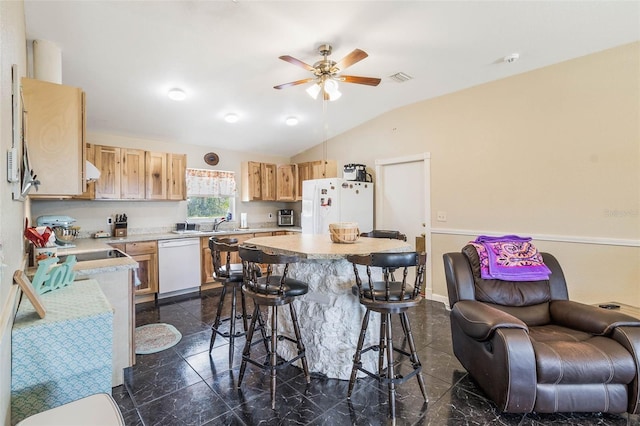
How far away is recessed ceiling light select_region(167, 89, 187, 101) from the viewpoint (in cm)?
343

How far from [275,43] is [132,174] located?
2.83 metres

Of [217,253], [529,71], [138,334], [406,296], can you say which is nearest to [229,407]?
[217,253]

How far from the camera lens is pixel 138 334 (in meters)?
3.06

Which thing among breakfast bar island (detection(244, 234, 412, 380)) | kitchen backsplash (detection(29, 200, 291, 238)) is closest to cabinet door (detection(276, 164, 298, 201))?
kitchen backsplash (detection(29, 200, 291, 238))

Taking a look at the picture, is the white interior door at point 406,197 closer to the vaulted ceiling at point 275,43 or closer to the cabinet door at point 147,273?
the vaulted ceiling at point 275,43

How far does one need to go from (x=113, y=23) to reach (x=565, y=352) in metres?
4.01

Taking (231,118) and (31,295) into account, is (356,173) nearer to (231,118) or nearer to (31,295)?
(231,118)

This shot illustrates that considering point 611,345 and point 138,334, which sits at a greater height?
point 611,345

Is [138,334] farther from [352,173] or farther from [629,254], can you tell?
[629,254]

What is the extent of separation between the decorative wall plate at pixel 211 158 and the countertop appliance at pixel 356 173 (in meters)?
2.30

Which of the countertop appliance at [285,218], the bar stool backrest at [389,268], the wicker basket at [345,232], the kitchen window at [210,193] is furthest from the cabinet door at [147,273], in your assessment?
the bar stool backrest at [389,268]

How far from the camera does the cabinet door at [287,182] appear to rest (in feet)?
19.1

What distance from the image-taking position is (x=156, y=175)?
4395 millimetres

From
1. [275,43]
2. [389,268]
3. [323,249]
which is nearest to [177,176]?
[275,43]
